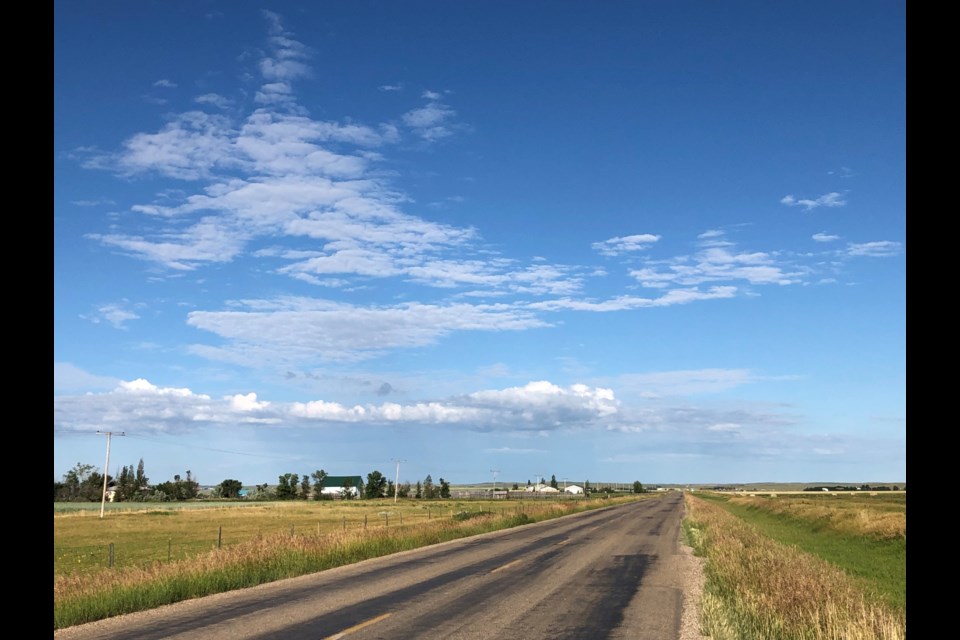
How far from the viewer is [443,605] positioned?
14750 millimetres

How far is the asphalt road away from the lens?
39.9 ft

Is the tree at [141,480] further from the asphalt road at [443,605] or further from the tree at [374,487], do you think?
the asphalt road at [443,605]

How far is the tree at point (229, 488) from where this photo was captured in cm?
19188

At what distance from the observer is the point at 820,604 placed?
13.8 meters

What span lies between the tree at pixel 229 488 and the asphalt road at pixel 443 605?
184 meters

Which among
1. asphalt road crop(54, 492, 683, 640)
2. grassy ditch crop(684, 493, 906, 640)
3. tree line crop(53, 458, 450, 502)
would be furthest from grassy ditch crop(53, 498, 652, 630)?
tree line crop(53, 458, 450, 502)

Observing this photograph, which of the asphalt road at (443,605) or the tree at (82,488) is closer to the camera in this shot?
the asphalt road at (443,605)

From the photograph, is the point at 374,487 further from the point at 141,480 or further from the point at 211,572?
the point at 211,572

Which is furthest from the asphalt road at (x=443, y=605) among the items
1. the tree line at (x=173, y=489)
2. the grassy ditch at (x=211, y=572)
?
the tree line at (x=173, y=489)

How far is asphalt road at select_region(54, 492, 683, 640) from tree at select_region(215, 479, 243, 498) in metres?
184

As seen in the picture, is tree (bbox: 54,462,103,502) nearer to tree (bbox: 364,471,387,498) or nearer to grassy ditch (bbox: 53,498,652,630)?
tree (bbox: 364,471,387,498)
